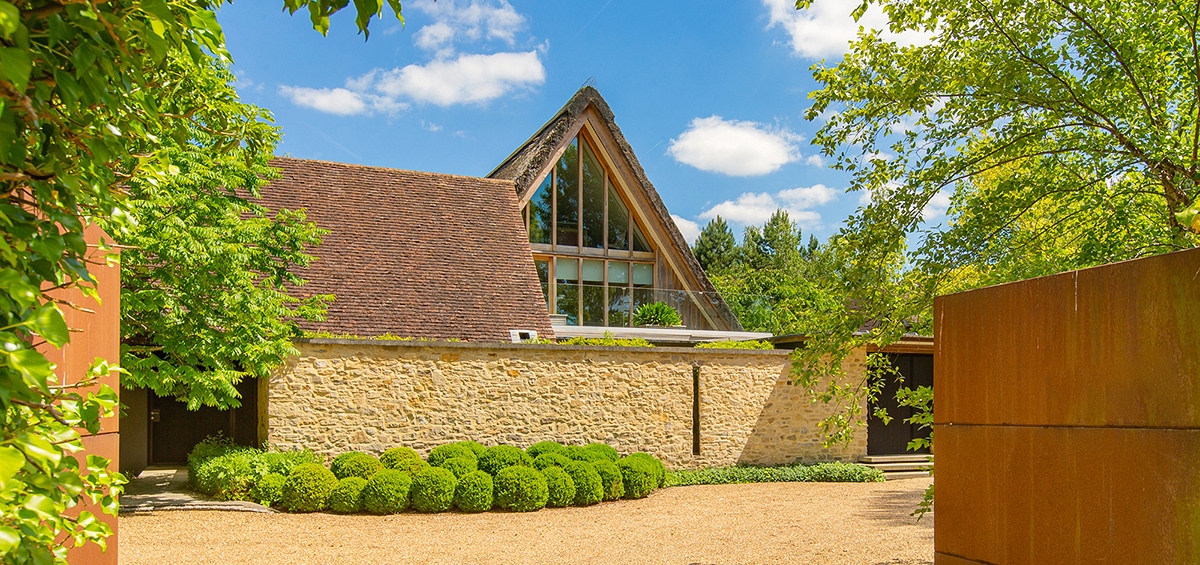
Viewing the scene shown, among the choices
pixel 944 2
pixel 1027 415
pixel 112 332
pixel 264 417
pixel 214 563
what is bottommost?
pixel 214 563

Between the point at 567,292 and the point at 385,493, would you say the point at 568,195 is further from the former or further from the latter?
the point at 385,493

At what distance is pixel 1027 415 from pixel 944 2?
12.1 ft

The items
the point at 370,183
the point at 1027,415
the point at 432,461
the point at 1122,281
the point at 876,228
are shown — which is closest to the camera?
the point at 1122,281

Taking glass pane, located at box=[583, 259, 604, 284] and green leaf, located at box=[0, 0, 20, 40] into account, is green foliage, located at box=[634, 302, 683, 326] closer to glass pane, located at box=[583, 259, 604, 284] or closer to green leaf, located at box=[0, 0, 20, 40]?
glass pane, located at box=[583, 259, 604, 284]

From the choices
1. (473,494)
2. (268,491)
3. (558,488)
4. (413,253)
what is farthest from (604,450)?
(413,253)

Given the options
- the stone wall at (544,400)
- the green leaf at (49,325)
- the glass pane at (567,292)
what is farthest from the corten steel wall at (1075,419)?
the glass pane at (567,292)

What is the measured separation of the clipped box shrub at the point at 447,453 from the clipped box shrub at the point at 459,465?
250 millimetres

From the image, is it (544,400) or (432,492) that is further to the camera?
(544,400)

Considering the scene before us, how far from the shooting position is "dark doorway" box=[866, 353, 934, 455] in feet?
59.5

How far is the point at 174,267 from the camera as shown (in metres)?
11.8

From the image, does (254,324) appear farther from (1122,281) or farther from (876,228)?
(1122,281)

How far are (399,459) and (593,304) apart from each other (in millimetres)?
8458

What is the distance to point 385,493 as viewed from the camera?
39.4 feet

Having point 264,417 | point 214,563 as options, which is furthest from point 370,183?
point 214,563
